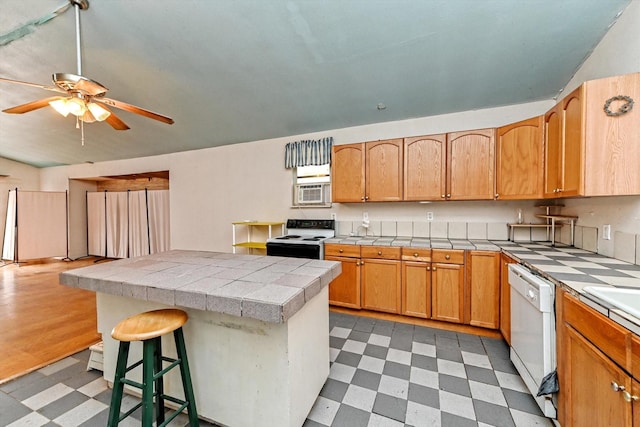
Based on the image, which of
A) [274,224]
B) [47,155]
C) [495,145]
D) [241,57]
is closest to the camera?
[241,57]

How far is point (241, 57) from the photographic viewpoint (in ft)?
7.57

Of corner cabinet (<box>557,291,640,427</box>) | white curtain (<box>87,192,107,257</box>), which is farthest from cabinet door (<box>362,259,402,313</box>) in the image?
white curtain (<box>87,192,107,257</box>)

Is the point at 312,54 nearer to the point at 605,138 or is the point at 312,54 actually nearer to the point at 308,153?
the point at 308,153

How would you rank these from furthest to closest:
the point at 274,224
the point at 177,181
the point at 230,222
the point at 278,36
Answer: the point at 177,181, the point at 230,222, the point at 274,224, the point at 278,36

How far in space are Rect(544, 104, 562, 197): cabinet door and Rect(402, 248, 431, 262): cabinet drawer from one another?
44.7 inches

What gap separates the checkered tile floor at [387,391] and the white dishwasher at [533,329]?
144 millimetres

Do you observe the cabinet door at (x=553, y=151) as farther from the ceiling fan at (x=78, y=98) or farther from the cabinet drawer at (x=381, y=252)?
the ceiling fan at (x=78, y=98)

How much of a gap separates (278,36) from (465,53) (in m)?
1.59

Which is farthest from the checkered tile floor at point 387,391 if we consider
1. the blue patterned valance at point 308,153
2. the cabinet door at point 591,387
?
the blue patterned valance at point 308,153

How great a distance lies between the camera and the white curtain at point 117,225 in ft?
20.5

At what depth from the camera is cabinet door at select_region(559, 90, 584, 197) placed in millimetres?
1611

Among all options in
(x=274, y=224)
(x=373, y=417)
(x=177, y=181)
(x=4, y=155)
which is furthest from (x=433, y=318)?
(x=4, y=155)

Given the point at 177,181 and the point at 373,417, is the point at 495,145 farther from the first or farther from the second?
the point at 177,181

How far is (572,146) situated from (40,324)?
528 cm
